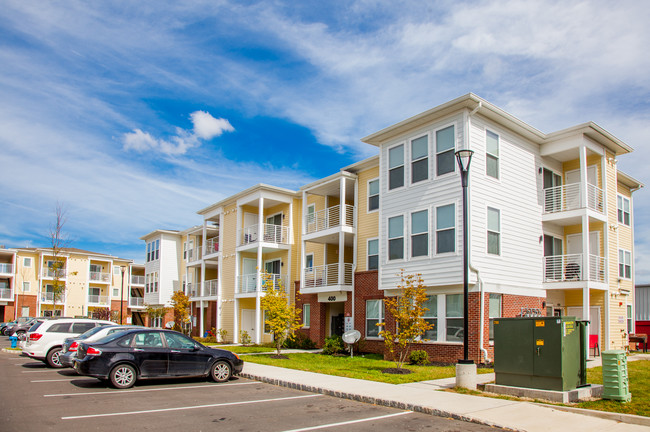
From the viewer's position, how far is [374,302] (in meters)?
24.2

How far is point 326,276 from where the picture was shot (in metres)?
26.4

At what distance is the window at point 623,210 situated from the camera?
25.8m

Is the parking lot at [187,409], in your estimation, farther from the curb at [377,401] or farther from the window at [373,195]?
the window at [373,195]

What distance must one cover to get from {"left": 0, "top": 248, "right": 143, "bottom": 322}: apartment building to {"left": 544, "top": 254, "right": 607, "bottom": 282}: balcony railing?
43007 mm

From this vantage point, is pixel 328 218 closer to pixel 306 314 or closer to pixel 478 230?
pixel 306 314

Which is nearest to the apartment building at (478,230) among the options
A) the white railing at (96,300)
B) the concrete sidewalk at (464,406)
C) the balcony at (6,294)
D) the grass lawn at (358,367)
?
the grass lawn at (358,367)

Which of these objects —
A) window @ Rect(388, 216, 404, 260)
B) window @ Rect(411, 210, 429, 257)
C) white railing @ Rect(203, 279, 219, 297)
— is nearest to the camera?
window @ Rect(411, 210, 429, 257)

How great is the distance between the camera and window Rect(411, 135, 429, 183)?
Answer: 2084 cm

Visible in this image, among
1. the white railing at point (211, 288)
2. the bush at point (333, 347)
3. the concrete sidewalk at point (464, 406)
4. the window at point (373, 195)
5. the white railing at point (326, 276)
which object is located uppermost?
the window at point (373, 195)

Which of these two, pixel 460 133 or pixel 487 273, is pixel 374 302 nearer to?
pixel 487 273

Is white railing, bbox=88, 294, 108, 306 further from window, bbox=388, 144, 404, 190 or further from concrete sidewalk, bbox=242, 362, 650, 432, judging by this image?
concrete sidewalk, bbox=242, 362, 650, 432

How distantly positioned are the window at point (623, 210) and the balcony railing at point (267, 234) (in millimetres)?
17636

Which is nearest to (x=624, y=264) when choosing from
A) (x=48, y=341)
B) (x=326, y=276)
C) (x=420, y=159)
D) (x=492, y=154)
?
(x=492, y=154)

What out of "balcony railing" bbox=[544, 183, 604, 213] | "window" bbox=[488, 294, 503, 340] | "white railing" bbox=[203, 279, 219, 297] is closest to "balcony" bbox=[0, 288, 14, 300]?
"white railing" bbox=[203, 279, 219, 297]
